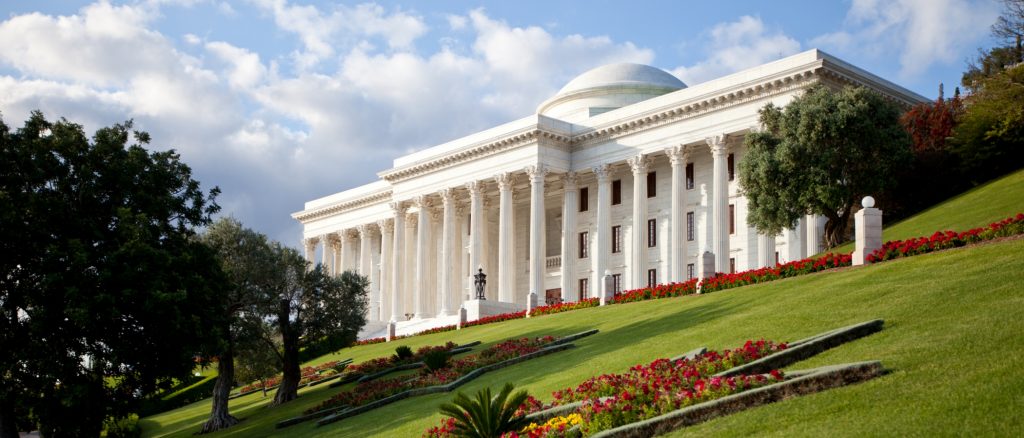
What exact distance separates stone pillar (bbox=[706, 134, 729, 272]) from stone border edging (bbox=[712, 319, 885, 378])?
30.8 m

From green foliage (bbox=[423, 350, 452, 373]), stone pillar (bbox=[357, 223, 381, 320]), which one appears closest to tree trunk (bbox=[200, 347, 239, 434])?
green foliage (bbox=[423, 350, 452, 373])

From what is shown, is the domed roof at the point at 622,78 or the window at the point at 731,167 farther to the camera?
the domed roof at the point at 622,78

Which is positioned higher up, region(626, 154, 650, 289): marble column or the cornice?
the cornice

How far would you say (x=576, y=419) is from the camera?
48.2 ft

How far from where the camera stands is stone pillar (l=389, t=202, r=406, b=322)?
65.1 meters

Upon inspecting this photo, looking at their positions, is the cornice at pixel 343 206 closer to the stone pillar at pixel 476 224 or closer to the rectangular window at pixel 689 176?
the stone pillar at pixel 476 224

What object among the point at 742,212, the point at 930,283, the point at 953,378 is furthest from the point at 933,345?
the point at 742,212

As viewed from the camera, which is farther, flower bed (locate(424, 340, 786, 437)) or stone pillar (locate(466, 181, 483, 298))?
stone pillar (locate(466, 181, 483, 298))

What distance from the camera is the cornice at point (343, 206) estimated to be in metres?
73.7

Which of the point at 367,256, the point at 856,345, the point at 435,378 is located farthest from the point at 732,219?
the point at 856,345

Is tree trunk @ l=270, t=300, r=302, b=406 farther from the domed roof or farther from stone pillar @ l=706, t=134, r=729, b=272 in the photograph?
the domed roof

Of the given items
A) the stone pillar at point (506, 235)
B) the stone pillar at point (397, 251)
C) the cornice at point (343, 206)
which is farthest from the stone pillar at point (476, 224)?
the cornice at point (343, 206)

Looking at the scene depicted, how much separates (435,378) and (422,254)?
36570mm

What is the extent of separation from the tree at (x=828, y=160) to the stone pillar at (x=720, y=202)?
7.28 metres
